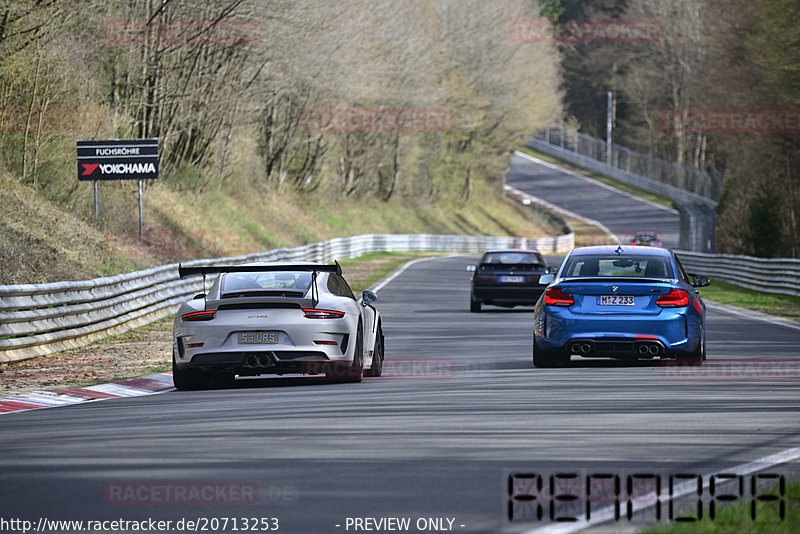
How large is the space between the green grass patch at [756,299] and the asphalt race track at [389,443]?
1371 centimetres

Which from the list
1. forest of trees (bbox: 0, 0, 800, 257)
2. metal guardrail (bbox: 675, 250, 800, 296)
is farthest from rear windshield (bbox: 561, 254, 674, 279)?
metal guardrail (bbox: 675, 250, 800, 296)

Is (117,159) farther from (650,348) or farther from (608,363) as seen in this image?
(650,348)

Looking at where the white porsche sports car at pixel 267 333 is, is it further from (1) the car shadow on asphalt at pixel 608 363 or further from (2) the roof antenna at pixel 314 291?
(1) the car shadow on asphalt at pixel 608 363

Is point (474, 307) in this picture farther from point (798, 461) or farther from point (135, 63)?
point (798, 461)

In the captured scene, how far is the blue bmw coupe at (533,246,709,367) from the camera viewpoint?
1560 centimetres

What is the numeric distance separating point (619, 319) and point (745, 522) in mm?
8869

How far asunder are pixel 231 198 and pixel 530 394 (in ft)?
140

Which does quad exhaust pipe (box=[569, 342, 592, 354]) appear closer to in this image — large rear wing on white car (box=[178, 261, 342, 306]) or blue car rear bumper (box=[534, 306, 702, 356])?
blue car rear bumper (box=[534, 306, 702, 356])

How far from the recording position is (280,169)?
6444 centimetres

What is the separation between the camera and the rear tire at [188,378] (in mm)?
14227

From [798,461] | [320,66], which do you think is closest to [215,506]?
[798,461]

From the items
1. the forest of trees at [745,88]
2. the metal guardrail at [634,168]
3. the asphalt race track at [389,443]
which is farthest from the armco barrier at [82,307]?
the metal guardrail at [634,168]

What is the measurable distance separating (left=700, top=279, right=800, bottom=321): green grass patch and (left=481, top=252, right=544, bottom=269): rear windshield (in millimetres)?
4994

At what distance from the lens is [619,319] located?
614 inches
